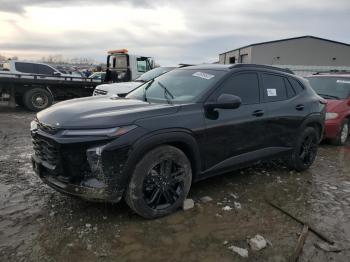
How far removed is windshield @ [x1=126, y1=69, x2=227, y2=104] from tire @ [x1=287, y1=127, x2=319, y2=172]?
6.70 ft

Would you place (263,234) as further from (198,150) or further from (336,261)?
(198,150)

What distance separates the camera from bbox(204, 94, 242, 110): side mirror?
4156mm

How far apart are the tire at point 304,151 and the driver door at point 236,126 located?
1114mm

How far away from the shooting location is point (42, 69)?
16109 millimetres

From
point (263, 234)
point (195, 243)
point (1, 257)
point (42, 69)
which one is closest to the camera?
point (1, 257)

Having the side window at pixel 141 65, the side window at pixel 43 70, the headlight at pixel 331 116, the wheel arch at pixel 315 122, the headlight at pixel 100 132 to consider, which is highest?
the side window at pixel 141 65

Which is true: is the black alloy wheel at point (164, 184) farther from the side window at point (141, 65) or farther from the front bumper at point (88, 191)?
the side window at point (141, 65)

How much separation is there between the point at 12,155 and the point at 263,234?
15.4 feet

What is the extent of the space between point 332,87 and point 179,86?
5.82 meters

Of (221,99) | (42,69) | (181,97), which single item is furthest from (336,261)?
(42,69)

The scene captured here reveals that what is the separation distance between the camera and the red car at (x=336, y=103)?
325 inches

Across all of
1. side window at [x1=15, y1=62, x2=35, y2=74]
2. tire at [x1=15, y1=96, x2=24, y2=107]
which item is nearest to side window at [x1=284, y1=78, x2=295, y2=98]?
tire at [x1=15, y1=96, x2=24, y2=107]

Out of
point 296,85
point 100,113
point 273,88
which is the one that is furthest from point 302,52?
point 100,113

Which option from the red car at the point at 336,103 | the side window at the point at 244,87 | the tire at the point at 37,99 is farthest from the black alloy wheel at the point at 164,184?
the tire at the point at 37,99
